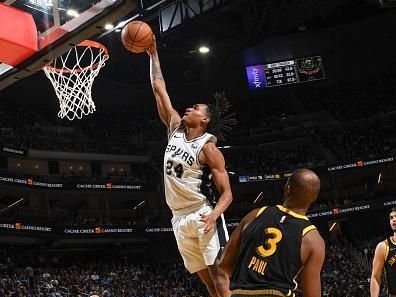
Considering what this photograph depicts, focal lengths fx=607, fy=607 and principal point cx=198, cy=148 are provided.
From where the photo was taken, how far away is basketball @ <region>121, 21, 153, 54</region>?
5348 mm

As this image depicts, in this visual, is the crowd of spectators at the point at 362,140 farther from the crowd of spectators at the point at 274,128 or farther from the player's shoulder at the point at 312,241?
the player's shoulder at the point at 312,241

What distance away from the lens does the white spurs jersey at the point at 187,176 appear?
486 centimetres

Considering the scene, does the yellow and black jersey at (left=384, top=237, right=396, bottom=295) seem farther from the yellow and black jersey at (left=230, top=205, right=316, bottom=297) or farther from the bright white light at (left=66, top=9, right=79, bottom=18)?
the bright white light at (left=66, top=9, right=79, bottom=18)

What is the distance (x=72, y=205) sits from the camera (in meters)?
30.0

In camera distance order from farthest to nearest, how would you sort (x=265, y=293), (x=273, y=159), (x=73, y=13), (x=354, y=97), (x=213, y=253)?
(x=354, y=97) < (x=273, y=159) < (x=73, y=13) < (x=213, y=253) < (x=265, y=293)

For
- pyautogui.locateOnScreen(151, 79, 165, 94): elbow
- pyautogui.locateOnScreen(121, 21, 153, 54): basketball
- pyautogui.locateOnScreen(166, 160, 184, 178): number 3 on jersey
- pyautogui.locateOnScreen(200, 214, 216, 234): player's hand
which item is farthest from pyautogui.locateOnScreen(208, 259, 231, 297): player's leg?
pyautogui.locateOnScreen(121, 21, 153, 54): basketball

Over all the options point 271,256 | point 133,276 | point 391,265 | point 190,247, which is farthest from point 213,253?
point 133,276

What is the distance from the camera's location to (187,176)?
4.89 metres

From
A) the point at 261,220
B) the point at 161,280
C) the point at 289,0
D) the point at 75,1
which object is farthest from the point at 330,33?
the point at 261,220

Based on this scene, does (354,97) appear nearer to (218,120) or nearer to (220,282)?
(218,120)

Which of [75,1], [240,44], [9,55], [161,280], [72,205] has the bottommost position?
[161,280]

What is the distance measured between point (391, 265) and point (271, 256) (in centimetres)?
381

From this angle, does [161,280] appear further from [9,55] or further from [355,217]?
[9,55]

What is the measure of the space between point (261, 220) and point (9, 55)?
3.84 m
